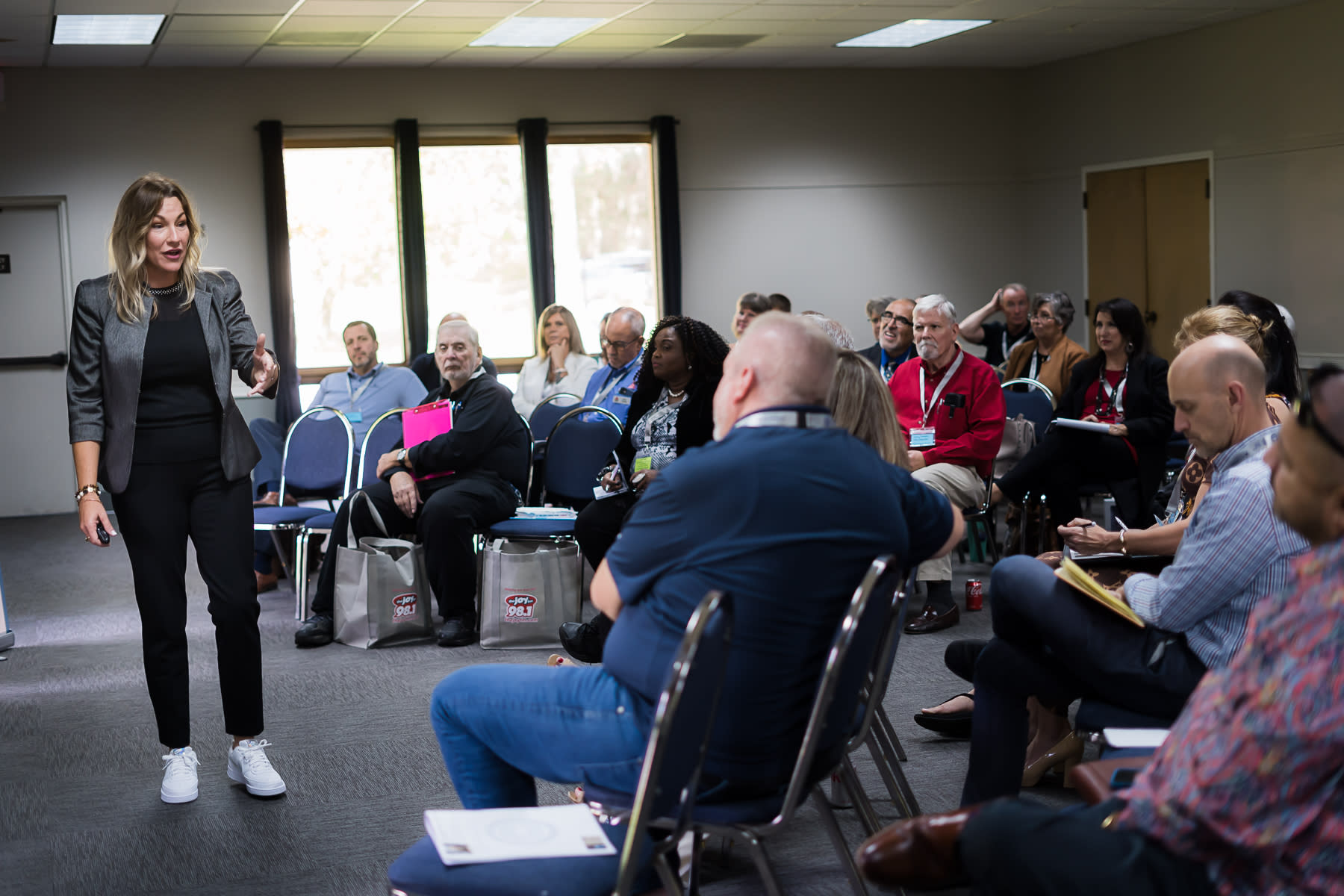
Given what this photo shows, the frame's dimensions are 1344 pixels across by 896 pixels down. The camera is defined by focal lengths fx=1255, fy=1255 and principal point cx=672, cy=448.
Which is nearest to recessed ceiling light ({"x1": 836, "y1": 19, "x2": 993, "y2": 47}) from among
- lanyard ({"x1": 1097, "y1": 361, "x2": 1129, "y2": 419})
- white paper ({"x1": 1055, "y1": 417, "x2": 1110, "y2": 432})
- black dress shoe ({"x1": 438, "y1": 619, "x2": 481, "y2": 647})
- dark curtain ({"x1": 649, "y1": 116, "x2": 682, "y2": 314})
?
dark curtain ({"x1": 649, "y1": 116, "x2": 682, "y2": 314})

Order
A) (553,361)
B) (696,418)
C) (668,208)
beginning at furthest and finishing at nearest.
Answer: (668,208) → (553,361) → (696,418)

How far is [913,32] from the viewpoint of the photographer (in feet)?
30.5

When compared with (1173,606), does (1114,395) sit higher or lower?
higher

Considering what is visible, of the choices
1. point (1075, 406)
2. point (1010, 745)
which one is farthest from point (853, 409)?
point (1075, 406)

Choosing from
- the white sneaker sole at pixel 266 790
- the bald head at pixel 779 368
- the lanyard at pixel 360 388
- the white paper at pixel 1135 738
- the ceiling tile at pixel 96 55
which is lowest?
the white sneaker sole at pixel 266 790

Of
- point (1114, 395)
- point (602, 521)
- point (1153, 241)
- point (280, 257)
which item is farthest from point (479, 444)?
point (1153, 241)

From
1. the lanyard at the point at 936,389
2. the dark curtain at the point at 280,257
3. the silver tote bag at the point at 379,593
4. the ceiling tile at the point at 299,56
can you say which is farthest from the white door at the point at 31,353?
the lanyard at the point at 936,389

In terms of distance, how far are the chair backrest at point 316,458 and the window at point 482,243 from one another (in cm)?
399

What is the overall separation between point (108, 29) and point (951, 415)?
5.86m

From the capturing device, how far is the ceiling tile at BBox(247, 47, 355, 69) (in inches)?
347

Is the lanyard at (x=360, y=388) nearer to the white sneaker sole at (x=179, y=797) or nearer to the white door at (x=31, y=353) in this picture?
the white door at (x=31, y=353)

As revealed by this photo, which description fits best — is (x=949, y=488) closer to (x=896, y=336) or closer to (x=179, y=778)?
(x=896, y=336)

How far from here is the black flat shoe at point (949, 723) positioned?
3.64 meters

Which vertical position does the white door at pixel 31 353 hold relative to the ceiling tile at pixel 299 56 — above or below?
below
